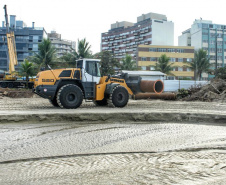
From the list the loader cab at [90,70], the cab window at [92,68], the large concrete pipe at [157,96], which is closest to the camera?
the loader cab at [90,70]

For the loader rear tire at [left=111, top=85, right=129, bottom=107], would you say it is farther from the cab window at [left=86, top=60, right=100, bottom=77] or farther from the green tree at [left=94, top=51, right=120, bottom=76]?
the green tree at [left=94, top=51, right=120, bottom=76]

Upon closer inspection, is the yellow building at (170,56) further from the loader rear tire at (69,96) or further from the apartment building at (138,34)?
the loader rear tire at (69,96)

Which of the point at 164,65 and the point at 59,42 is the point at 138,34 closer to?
the point at 59,42

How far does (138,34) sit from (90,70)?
101 metres

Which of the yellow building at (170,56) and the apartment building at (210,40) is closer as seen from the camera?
the yellow building at (170,56)

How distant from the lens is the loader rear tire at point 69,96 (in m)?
11.7

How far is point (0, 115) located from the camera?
7.73 m

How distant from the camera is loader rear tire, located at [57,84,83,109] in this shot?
11.7 metres

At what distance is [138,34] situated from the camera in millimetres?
110688

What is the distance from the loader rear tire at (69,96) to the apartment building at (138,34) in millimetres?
76392

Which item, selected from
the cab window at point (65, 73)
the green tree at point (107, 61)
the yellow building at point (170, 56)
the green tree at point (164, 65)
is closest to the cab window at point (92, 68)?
the cab window at point (65, 73)

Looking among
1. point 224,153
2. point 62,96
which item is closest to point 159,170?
point 224,153

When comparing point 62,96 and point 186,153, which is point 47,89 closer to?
point 62,96

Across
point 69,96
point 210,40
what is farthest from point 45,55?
point 210,40
